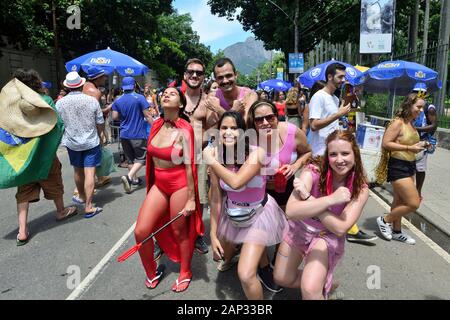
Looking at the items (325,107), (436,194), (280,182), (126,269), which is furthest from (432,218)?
(126,269)

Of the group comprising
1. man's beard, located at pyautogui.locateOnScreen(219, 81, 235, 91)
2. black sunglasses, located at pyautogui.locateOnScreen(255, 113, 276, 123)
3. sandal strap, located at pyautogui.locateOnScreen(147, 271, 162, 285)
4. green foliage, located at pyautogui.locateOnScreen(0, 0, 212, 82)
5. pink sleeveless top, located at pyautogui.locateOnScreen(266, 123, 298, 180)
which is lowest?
sandal strap, located at pyautogui.locateOnScreen(147, 271, 162, 285)

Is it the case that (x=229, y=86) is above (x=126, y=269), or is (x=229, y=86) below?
above

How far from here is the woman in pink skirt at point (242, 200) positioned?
2.58 m

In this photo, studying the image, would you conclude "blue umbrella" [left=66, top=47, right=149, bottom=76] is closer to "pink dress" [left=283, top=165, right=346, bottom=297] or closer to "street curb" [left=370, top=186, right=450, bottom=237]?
"street curb" [left=370, top=186, right=450, bottom=237]

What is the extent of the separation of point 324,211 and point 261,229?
0.51 meters

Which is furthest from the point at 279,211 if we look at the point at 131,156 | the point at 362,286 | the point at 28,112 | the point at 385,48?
the point at 385,48

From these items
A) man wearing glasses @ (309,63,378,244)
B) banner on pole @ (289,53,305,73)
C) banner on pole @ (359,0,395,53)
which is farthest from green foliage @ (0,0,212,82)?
man wearing glasses @ (309,63,378,244)

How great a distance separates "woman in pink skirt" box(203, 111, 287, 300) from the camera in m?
2.58

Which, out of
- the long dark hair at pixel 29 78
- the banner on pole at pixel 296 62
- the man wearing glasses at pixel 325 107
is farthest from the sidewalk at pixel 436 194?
the banner on pole at pixel 296 62

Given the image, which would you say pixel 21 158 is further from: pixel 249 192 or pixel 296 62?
pixel 296 62

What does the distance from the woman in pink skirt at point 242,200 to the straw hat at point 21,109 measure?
2286 mm

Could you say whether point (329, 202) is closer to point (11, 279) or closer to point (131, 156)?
point (11, 279)

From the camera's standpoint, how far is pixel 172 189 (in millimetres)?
3078

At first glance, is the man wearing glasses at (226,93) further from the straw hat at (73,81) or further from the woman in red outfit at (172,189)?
the straw hat at (73,81)
